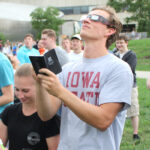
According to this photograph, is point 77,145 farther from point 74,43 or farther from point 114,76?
point 74,43

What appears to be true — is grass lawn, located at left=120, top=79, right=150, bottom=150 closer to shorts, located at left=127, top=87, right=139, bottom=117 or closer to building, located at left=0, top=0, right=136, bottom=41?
shorts, located at left=127, top=87, right=139, bottom=117

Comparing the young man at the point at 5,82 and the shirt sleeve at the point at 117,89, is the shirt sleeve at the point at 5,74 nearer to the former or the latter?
the young man at the point at 5,82

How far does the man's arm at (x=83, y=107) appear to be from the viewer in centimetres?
187

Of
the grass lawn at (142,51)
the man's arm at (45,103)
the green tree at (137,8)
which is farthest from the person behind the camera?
the green tree at (137,8)

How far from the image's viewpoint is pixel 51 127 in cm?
245

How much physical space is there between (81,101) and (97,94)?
249mm

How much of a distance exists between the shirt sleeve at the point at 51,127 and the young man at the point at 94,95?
0.16 m

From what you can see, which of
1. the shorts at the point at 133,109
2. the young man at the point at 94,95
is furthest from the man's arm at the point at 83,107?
the shorts at the point at 133,109

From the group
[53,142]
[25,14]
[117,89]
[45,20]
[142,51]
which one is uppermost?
[25,14]

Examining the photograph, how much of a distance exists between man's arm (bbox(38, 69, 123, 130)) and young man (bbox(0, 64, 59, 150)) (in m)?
0.55

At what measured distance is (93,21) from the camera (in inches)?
90.7

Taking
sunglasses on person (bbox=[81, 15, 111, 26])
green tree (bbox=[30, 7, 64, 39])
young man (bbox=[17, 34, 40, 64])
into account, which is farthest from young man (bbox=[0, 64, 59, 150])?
green tree (bbox=[30, 7, 64, 39])

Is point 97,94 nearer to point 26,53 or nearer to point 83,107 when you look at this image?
point 83,107

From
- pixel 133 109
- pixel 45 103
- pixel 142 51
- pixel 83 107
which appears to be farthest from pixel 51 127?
pixel 142 51
